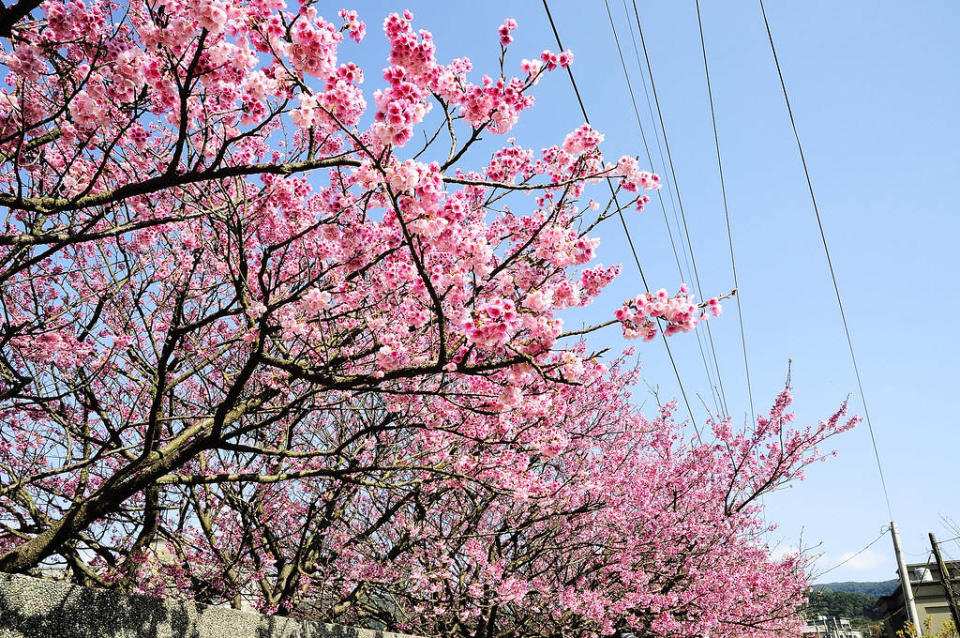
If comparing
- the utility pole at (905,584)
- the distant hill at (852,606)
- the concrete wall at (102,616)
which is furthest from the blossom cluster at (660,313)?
the distant hill at (852,606)

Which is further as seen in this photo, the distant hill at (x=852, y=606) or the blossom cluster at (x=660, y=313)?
the distant hill at (x=852, y=606)

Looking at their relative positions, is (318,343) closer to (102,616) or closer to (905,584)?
(102,616)

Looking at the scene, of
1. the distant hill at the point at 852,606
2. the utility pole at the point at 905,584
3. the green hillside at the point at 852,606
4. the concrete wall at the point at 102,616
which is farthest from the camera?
the green hillside at the point at 852,606

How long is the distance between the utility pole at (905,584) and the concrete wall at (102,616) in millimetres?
20477

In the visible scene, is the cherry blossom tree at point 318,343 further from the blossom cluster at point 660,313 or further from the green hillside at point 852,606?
the green hillside at point 852,606

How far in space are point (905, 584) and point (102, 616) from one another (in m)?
22.2

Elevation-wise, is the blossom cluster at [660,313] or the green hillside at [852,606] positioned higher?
the blossom cluster at [660,313]

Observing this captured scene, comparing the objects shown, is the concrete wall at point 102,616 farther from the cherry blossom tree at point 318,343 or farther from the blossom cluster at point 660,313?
the blossom cluster at point 660,313

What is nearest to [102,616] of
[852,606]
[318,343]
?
[318,343]

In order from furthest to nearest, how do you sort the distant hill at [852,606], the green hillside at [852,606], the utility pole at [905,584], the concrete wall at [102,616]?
1. the green hillside at [852,606]
2. the distant hill at [852,606]
3. the utility pole at [905,584]
4. the concrete wall at [102,616]

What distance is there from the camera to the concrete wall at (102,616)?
3.04m

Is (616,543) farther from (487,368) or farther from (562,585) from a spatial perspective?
(487,368)

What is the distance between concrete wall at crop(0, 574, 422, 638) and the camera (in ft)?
9.99

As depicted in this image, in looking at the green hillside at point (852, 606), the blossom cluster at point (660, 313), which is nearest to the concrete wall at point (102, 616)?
the blossom cluster at point (660, 313)
